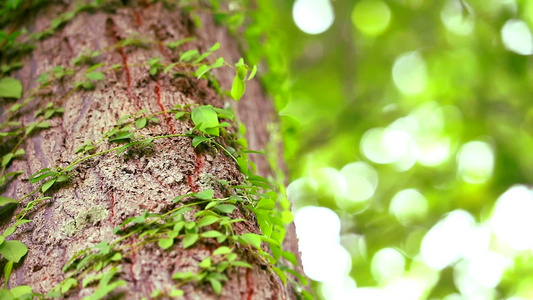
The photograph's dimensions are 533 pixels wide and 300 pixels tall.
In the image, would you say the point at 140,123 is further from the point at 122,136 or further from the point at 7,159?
the point at 7,159

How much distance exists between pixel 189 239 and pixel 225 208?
147 millimetres

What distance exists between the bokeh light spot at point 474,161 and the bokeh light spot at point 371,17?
1553mm

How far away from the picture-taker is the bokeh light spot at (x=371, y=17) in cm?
504

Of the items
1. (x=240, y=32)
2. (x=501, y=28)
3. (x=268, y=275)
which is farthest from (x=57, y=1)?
(x=501, y=28)

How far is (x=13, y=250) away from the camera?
4.91 feet

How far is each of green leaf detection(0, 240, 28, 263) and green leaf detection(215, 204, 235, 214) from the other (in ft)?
2.02

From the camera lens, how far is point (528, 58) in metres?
4.14

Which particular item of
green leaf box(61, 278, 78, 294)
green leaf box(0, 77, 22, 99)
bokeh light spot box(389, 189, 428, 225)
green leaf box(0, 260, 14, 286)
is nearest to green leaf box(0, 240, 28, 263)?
green leaf box(0, 260, 14, 286)

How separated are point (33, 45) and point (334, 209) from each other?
3.80 metres

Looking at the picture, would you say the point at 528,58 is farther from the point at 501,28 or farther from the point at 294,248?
the point at 294,248

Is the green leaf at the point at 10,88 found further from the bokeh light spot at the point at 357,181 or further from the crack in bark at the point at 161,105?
the bokeh light spot at the point at 357,181

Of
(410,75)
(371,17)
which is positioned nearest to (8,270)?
(371,17)

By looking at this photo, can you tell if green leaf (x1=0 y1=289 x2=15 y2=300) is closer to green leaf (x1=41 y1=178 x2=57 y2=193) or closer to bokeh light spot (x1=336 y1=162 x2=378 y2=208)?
green leaf (x1=41 y1=178 x2=57 y2=193)

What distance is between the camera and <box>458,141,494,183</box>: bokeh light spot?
5215mm
